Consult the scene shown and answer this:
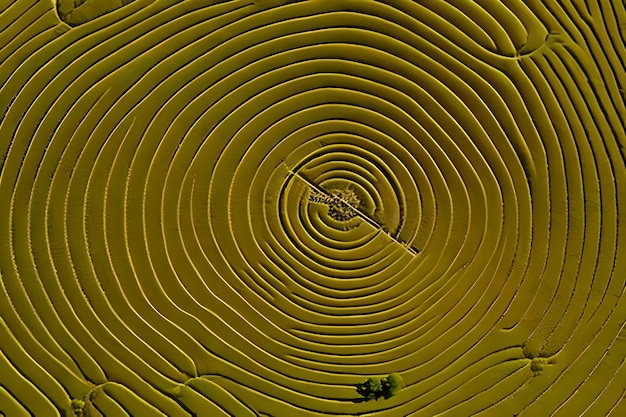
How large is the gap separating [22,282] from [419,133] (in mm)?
2137

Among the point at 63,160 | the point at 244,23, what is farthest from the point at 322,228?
the point at 63,160

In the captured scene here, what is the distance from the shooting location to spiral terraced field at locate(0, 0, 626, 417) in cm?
271

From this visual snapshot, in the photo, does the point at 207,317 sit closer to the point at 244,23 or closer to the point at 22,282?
the point at 22,282

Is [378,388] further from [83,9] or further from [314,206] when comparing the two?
[83,9]

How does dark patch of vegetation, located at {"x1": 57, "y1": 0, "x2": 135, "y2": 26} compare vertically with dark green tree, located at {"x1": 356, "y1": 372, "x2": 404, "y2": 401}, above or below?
above

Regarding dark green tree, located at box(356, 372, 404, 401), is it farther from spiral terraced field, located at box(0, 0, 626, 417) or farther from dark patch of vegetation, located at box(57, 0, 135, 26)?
dark patch of vegetation, located at box(57, 0, 135, 26)

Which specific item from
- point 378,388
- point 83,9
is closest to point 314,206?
point 378,388

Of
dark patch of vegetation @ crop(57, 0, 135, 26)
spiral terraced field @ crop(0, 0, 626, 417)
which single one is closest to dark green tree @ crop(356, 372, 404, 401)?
spiral terraced field @ crop(0, 0, 626, 417)

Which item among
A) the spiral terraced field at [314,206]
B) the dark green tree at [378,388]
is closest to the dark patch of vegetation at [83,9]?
the spiral terraced field at [314,206]

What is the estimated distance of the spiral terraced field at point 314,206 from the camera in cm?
271

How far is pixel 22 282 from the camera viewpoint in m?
2.68

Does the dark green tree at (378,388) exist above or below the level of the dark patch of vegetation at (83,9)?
below

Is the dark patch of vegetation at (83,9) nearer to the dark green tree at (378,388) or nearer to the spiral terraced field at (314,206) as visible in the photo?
the spiral terraced field at (314,206)

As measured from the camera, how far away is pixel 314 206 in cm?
282
